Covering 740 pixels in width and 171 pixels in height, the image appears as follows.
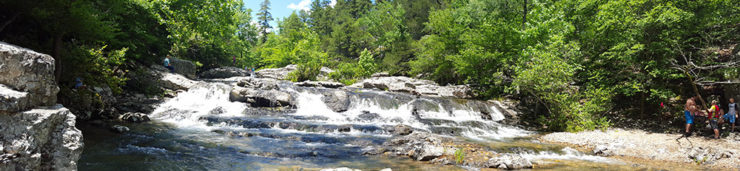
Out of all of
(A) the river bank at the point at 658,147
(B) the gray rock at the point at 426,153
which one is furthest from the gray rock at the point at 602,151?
(B) the gray rock at the point at 426,153

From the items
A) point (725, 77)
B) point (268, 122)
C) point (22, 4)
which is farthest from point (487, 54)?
point (22, 4)

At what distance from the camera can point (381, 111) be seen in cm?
2009

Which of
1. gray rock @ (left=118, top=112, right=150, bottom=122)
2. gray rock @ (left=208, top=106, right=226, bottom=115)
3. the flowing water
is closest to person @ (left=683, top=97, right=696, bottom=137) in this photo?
the flowing water

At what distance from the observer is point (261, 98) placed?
776 inches

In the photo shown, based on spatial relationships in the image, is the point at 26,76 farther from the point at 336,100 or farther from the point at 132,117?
the point at 336,100

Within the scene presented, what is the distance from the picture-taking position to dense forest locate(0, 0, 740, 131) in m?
11.5

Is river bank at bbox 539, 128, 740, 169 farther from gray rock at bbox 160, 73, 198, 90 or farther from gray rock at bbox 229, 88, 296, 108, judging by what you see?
gray rock at bbox 160, 73, 198, 90

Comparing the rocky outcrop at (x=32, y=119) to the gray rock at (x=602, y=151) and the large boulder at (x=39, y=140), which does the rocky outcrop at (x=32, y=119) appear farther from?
the gray rock at (x=602, y=151)

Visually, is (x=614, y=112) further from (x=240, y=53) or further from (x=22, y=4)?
(x=240, y=53)

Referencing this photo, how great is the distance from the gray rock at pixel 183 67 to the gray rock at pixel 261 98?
28.6 feet

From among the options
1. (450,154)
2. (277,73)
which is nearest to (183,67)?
(277,73)

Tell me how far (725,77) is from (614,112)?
15.6 feet

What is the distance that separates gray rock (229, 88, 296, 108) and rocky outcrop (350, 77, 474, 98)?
34.3ft

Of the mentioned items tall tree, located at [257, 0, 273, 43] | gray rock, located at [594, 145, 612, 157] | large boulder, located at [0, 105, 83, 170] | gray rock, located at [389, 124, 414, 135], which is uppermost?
tall tree, located at [257, 0, 273, 43]
